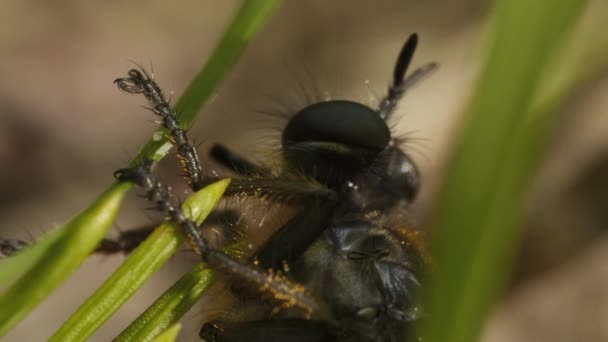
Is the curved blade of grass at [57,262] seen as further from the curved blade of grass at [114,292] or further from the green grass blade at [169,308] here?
the green grass blade at [169,308]

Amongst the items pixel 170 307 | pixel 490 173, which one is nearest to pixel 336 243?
pixel 170 307

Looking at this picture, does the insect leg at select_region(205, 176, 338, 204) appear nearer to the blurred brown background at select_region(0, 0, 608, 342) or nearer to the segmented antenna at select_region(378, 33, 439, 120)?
the segmented antenna at select_region(378, 33, 439, 120)

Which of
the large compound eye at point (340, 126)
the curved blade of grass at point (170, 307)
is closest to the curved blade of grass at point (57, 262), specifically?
the curved blade of grass at point (170, 307)

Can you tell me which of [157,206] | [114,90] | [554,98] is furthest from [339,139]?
[114,90]

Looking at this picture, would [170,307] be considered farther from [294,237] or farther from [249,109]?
[249,109]

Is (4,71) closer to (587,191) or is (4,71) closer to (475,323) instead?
(587,191)

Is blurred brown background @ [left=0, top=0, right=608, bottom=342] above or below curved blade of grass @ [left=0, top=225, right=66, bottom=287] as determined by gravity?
below

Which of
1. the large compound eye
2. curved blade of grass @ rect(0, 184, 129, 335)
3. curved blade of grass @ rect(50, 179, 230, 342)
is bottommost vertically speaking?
the large compound eye

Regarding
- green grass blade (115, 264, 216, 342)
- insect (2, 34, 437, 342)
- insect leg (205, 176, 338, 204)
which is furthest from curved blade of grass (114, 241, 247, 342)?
insect leg (205, 176, 338, 204)
